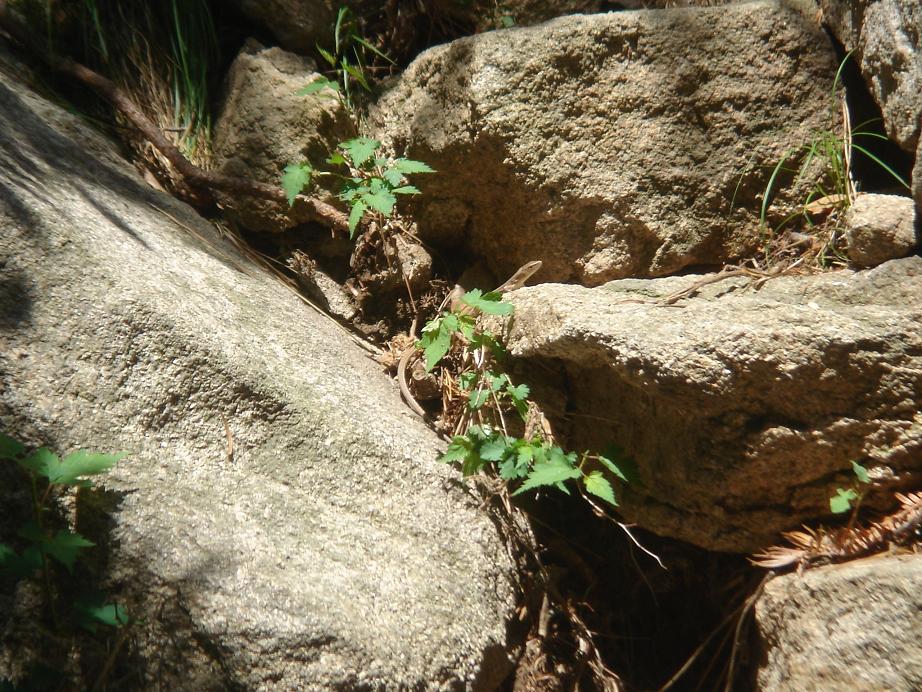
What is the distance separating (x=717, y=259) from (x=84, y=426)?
Result: 2015mm

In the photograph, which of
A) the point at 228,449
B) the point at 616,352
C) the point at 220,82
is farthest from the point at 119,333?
the point at 220,82

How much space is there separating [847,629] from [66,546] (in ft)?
5.47

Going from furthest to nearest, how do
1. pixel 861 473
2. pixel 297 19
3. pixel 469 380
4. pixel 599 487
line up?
pixel 297 19 → pixel 469 380 → pixel 599 487 → pixel 861 473

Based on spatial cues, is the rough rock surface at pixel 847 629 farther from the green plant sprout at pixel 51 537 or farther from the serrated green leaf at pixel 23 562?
the serrated green leaf at pixel 23 562

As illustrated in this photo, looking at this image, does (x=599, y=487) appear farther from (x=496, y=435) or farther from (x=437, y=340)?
(x=437, y=340)

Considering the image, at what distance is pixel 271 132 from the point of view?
8.57 feet

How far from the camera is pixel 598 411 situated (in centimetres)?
216

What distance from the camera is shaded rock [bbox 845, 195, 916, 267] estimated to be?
76.4 inches

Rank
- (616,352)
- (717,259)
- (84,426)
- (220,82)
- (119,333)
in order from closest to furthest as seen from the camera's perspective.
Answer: (84,426) < (119,333) < (616,352) < (717,259) < (220,82)

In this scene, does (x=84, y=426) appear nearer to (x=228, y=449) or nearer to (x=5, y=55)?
(x=228, y=449)

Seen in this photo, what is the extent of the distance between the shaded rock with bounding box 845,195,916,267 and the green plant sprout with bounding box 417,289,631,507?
36.0 inches

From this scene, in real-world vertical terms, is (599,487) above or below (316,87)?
below

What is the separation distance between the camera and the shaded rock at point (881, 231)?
76.4 inches

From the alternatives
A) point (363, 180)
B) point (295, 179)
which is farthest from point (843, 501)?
point (295, 179)
